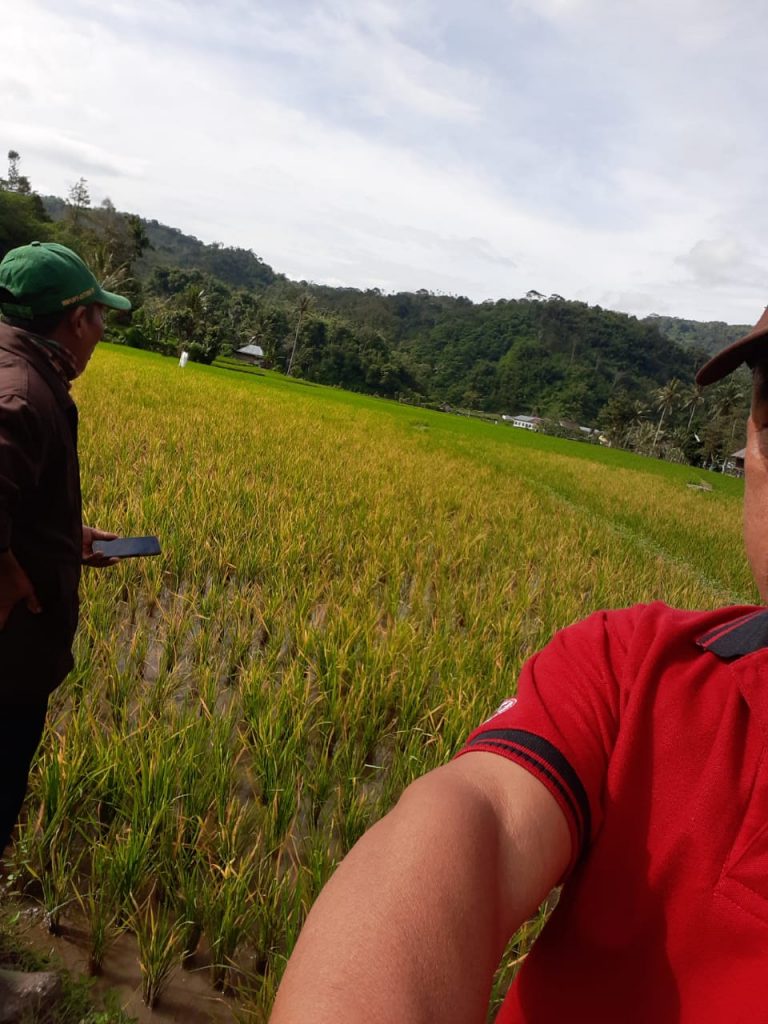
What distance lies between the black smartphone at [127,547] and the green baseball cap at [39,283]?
0.63 m

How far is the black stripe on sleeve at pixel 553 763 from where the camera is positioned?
0.62 metres

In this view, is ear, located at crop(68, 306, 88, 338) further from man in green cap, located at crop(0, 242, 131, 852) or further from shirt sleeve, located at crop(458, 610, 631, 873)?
shirt sleeve, located at crop(458, 610, 631, 873)

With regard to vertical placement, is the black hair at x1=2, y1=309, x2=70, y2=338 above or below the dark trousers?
above

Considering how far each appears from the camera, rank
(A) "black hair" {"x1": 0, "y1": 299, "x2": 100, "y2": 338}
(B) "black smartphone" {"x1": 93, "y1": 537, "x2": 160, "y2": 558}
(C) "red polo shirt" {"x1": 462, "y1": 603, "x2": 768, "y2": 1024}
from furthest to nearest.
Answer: (B) "black smartphone" {"x1": 93, "y1": 537, "x2": 160, "y2": 558} < (A) "black hair" {"x1": 0, "y1": 299, "x2": 100, "y2": 338} < (C) "red polo shirt" {"x1": 462, "y1": 603, "x2": 768, "y2": 1024}

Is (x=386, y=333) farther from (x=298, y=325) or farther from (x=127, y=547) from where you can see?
(x=127, y=547)

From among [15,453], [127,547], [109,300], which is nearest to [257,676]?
[127,547]

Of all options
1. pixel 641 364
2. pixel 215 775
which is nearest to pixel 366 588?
pixel 215 775

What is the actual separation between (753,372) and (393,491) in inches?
200

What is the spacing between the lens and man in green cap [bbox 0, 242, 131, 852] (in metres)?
1.10

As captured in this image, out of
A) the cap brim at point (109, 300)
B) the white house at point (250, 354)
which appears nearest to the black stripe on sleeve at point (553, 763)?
the cap brim at point (109, 300)

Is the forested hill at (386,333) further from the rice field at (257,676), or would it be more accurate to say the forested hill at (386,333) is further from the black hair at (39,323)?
the black hair at (39,323)

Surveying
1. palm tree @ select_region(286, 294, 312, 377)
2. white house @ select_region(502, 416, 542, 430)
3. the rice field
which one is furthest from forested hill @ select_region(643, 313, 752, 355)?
the rice field

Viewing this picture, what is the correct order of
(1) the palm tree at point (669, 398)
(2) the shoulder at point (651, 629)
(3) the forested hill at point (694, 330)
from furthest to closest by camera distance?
1. (3) the forested hill at point (694, 330)
2. (1) the palm tree at point (669, 398)
3. (2) the shoulder at point (651, 629)

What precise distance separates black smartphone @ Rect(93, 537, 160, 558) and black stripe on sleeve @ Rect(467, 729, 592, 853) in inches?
49.9
